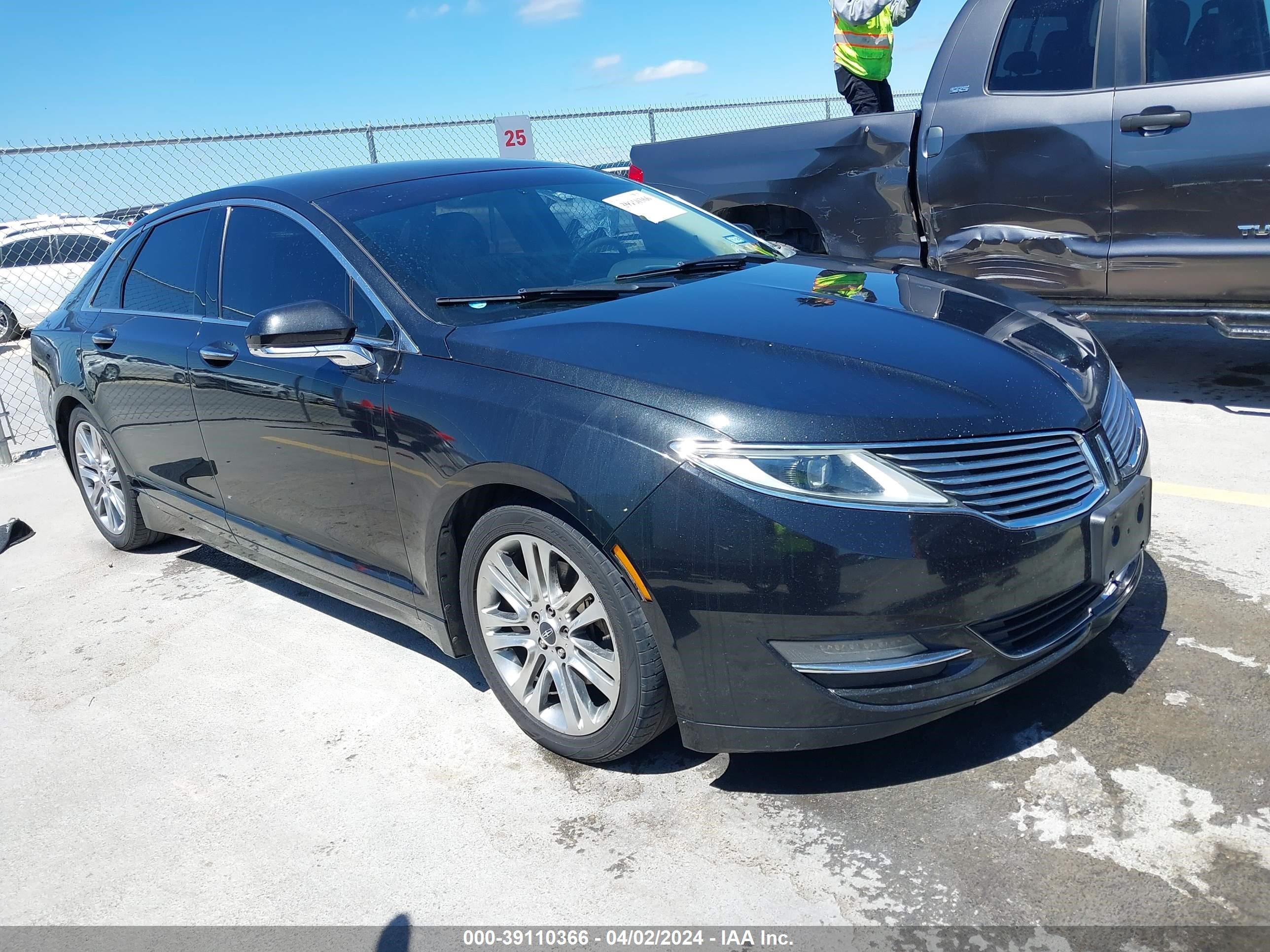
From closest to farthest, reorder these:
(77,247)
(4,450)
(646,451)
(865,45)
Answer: (646,451) < (865,45) < (4,450) < (77,247)

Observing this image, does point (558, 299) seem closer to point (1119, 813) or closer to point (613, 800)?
point (613, 800)

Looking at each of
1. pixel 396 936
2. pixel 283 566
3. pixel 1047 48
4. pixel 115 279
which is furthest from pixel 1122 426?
pixel 115 279

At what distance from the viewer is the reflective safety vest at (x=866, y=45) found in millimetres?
7195

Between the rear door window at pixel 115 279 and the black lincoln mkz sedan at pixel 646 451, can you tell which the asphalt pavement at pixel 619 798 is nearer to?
the black lincoln mkz sedan at pixel 646 451

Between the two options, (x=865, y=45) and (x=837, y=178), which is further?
(x=865, y=45)

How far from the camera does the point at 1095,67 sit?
17.1 feet

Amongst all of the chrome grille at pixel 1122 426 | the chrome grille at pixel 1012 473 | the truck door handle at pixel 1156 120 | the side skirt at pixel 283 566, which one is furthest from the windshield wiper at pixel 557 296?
the truck door handle at pixel 1156 120

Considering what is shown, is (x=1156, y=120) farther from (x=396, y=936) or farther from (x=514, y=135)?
(x=514, y=135)

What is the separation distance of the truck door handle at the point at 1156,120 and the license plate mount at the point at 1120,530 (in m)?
2.80

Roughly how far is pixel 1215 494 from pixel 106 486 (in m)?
4.92

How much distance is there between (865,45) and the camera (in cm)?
722

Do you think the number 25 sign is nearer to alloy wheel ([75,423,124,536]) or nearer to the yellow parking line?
alloy wheel ([75,423,124,536])

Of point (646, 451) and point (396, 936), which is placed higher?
point (646, 451)

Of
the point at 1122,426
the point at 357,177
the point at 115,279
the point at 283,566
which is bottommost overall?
the point at 283,566
